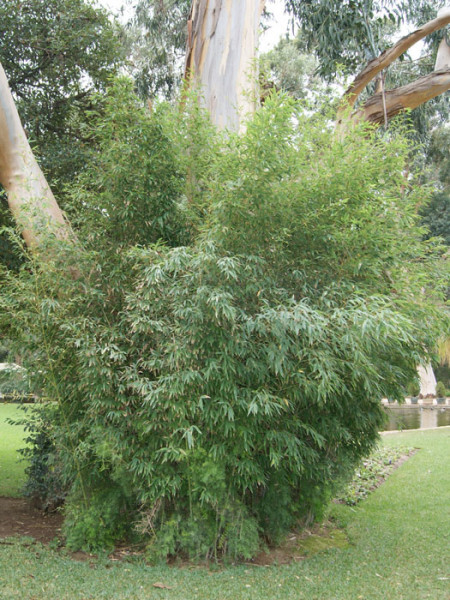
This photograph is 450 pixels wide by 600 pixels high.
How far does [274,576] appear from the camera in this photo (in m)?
3.82

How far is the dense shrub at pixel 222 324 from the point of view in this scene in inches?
145

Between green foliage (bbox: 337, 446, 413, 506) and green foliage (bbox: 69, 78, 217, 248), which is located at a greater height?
green foliage (bbox: 69, 78, 217, 248)

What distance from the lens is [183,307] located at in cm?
369

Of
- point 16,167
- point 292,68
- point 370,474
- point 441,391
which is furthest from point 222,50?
point 441,391

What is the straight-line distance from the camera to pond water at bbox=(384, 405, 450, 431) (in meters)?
14.7

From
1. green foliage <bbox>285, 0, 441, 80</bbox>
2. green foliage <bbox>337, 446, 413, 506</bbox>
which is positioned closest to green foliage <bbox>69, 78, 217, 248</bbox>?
green foliage <bbox>337, 446, 413, 506</bbox>

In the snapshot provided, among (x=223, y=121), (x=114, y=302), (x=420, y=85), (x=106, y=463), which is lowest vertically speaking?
(x=106, y=463)

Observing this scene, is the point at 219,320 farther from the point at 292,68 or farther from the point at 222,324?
the point at 292,68

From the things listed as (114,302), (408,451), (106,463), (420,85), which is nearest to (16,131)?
(114,302)

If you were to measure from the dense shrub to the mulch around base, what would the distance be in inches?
27.7

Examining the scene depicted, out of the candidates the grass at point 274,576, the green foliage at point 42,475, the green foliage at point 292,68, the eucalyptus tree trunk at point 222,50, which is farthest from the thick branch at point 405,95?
the green foliage at point 292,68

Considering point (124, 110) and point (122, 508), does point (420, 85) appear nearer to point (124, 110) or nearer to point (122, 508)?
point (124, 110)

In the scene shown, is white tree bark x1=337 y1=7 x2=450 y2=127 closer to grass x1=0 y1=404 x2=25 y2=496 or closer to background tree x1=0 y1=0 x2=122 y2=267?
background tree x1=0 y1=0 x2=122 y2=267

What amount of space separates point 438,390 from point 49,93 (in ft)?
66.9
